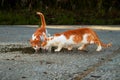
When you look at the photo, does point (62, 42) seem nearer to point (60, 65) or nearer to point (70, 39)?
point (70, 39)

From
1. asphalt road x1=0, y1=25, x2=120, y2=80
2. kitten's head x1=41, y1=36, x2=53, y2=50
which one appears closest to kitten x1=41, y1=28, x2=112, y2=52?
kitten's head x1=41, y1=36, x2=53, y2=50

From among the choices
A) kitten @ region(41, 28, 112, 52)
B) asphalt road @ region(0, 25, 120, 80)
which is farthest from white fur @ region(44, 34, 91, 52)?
asphalt road @ region(0, 25, 120, 80)

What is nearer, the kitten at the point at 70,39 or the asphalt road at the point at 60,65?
the asphalt road at the point at 60,65

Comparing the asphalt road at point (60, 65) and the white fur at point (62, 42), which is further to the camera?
the white fur at point (62, 42)

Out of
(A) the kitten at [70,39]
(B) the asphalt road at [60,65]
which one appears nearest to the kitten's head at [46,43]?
(A) the kitten at [70,39]

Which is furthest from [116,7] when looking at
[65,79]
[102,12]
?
[65,79]

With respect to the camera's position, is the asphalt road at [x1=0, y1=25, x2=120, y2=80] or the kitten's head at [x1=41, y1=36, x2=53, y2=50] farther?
the kitten's head at [x1=41, y1=36, x2=53, y2=50]

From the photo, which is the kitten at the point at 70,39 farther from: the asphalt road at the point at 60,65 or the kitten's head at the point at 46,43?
the asphalt road at the point at 60,65

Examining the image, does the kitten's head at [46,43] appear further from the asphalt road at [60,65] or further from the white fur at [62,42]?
the asphalt road at [60,65]

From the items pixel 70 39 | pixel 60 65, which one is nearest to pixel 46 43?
pixel 70 39

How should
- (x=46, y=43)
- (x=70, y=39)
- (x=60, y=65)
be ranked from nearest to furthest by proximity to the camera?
1. (x=60, y=65)
2. (x=70, y=39)
3. (x=46, y=43)

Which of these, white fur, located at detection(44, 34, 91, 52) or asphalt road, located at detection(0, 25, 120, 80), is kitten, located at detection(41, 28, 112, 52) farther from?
asphalt road, located at detection(0, 25, 120, 80)

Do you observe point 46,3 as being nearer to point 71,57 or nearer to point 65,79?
point 71,57

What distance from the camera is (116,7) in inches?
717
